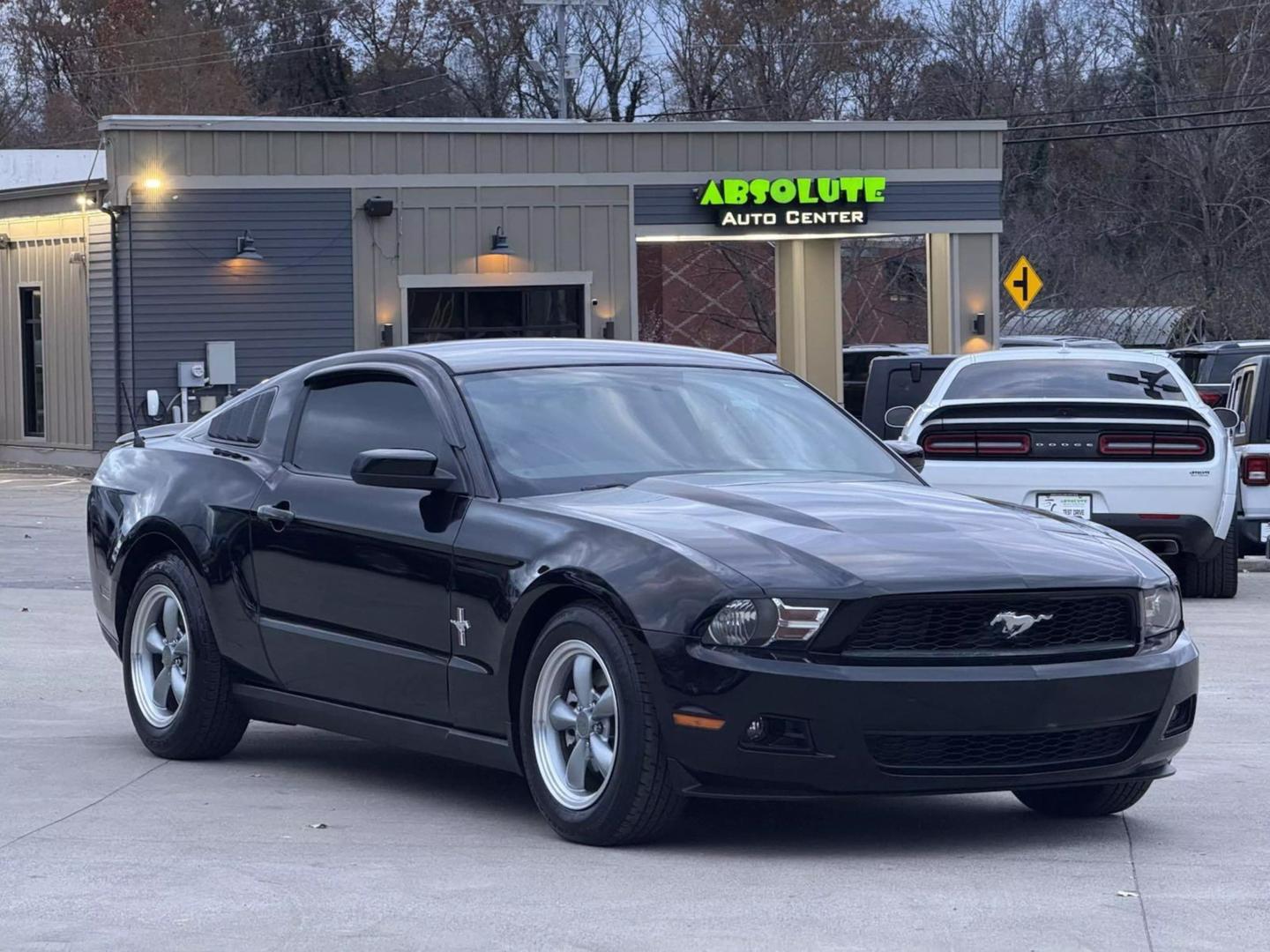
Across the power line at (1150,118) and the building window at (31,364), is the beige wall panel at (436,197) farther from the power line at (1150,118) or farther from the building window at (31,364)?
the power line at (1150,118)

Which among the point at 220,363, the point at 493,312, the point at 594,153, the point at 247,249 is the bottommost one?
the point at 220,363

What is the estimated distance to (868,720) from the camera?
5492 millimetres

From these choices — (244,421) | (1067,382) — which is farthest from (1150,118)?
(244,421)

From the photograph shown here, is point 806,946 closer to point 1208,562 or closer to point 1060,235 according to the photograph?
point 1208,562

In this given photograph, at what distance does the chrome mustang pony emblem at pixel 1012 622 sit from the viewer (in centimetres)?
562

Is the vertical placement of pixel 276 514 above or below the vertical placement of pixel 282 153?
below

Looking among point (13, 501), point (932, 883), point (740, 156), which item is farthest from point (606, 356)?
point (740, 156)

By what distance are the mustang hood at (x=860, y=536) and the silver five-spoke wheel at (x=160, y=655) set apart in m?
1.96

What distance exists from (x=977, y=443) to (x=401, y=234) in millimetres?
18929

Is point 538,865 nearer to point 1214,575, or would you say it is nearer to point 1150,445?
point 1150,445

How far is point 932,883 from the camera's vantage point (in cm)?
547

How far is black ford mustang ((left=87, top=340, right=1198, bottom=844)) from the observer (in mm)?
5539

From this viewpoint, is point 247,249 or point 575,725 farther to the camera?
point 247,249

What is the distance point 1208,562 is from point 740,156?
64.7 feet
